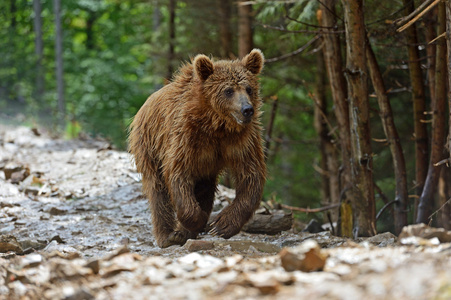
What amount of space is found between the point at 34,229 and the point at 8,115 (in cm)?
1391

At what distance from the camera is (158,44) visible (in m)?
17.2

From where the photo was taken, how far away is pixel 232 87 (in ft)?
20.5

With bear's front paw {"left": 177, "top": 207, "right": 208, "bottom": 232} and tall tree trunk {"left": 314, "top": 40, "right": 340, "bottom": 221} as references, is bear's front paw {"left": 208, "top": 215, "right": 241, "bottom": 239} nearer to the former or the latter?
bear's front paw {"left": 177, "top": 207, "right": 208, "bottom": 232}

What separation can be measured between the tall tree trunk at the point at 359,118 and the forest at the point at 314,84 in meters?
0.01

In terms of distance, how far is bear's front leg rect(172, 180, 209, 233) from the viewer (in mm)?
6141

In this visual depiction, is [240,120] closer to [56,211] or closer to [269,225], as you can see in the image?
[269,225]

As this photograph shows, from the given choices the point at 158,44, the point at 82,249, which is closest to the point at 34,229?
the point at 82,249

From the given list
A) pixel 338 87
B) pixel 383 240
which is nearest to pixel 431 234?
pixel 383 240

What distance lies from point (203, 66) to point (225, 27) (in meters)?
8.14

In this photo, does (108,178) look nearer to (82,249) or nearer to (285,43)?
(82,249)

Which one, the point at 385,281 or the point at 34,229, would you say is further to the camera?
the point at 34,229

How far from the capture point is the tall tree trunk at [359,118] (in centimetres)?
677

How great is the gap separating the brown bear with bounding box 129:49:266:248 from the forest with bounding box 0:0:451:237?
2.32 feet

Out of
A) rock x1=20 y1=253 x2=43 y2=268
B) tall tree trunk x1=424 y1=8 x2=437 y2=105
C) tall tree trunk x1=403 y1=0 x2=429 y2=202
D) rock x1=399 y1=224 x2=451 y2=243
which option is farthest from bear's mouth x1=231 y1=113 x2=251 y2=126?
tall tree trunk x1=403 y1=0 x2=429 y2=202
